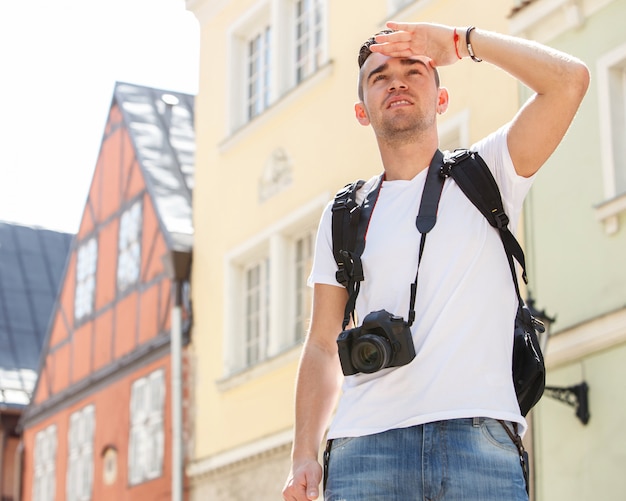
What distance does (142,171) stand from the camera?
19734mm

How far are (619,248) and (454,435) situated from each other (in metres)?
7.04

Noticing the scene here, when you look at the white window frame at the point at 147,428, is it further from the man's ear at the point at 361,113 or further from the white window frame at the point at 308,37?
the man's ear at the point at 361,113

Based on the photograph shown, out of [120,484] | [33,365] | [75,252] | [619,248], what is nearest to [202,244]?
[120,484]

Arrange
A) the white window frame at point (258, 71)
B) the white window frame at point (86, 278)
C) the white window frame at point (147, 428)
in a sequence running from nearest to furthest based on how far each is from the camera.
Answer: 1. the white window frame at point (258, 71)
2. the white window frame at point (147, 428)
3. the white window frame at point (86, 278)

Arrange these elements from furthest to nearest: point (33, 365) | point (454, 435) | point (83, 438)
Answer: point (33, 365), point (83, 438), point (454, 435)

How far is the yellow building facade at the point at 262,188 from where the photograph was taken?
1433cm

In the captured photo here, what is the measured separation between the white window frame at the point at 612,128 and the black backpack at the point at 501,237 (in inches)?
261

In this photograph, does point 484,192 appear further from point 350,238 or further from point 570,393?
point 570,393

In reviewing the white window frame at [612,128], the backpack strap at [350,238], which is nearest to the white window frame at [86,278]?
the white window frame at [612,128]

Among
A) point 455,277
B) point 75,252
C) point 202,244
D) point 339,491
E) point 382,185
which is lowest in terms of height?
point 339,491

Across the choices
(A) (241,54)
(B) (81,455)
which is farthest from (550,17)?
(B) (81,455)

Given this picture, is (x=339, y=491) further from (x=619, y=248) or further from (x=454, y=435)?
(x=619, y=248)

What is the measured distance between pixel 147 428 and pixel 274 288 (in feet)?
12.6

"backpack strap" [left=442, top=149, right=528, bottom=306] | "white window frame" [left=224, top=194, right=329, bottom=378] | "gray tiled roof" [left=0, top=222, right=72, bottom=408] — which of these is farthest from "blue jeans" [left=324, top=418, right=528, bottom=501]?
"gray tiled roof" [left=0, top=222, right=72, bottom=408]
